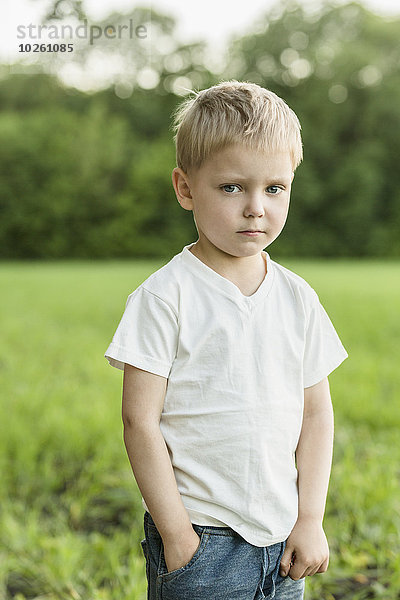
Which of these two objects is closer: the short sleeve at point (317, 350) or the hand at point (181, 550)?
the hand at point (181, 550)

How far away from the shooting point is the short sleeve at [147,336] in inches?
45.7

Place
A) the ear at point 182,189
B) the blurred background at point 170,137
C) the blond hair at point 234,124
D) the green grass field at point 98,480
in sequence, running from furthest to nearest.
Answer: the blurred background at point 170,137
the green grass field at point 98,480
the ear at point 182,189
the blond hair at point 234,124

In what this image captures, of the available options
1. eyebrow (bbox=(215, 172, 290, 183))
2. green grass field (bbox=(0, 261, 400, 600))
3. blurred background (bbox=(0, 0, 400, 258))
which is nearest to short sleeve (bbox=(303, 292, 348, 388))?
eyebrow (bbox=(215, 172, 290, 183))

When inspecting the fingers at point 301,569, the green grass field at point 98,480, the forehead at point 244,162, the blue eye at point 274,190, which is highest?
the forehead at point 244,162

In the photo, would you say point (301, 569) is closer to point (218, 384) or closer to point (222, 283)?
point (218, 384)

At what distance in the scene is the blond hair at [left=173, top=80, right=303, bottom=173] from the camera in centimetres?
115

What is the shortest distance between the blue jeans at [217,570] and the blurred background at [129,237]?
798mm

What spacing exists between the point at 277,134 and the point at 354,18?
29583 mm

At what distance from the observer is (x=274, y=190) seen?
3.92ft

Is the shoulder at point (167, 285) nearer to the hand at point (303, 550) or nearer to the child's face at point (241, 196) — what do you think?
the child's face at point (241, 196)

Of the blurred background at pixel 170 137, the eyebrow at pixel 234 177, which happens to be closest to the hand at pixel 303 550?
the eyebrow at pixel 234 177

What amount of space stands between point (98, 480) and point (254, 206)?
2097mm

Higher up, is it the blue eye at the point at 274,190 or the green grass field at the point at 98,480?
the blue eye at the point at 274,190

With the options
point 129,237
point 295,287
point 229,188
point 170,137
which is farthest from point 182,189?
point 170,137
